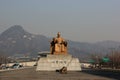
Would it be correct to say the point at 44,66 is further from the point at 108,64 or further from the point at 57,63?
the point at 108,64

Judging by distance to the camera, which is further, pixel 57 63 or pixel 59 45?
pixel 59 45

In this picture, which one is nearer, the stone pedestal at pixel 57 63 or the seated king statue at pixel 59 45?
the stone pedestal at pixel 57 63

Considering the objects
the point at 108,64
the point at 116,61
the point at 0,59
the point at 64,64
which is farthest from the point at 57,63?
the point at 0,59

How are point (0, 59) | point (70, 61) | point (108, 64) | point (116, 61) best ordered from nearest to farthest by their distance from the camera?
point (70, 61) < point (116, 61) < point (108, 64) < point (0, 59)

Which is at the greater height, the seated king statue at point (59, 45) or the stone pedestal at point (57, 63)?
the seated king statue at point (59, 45)

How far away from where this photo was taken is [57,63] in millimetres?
40531

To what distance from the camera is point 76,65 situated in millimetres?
41281

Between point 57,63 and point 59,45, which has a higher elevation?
point 59,45

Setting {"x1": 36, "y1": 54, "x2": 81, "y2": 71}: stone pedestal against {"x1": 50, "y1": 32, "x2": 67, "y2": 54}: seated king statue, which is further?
{"x1": 50, "y1": 32, "x2": 67, "y2": 54}: seated king statue

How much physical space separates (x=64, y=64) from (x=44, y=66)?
2558 millimetres

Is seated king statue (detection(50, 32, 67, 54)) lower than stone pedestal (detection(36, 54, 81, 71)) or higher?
higher

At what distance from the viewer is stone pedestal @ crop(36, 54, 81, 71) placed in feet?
132

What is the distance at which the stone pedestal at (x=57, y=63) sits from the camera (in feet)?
132

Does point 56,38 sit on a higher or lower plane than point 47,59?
higher
